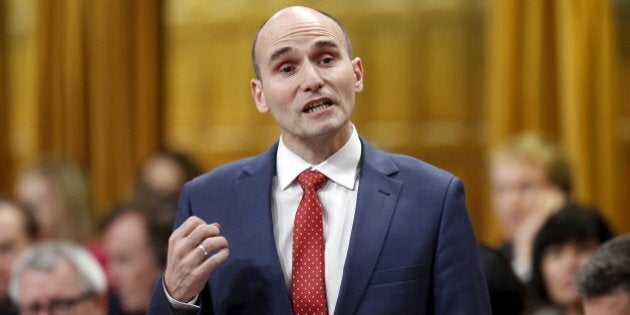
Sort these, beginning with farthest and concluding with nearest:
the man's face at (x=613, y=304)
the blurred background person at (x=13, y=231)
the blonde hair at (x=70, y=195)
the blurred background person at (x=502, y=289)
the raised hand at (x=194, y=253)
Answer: the blonde hair at (x=70, y=195) → the blurred background person at (x=13, y=231) → the blurred background person at (x=502, y=289) → the man's face at (x=613, y=304) → the raised hand at (x=194, y=253)

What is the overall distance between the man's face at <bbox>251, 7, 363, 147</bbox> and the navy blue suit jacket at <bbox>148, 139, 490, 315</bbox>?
0.15 metres

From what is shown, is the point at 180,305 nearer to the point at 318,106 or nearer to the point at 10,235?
the point at 318,106

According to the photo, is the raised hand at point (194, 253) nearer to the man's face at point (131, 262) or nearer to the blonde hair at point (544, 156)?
the man's face at point (131, 262)

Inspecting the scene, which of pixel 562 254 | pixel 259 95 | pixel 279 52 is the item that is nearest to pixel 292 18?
pixel 279 52

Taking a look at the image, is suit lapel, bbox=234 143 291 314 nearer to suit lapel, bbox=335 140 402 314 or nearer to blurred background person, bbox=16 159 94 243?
suit lapel, bbox=335 140 402 314

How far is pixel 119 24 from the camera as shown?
20.5 ft

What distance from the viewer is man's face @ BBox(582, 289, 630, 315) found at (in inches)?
107

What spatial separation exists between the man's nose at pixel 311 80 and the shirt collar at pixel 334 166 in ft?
0.56

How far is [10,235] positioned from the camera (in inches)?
191


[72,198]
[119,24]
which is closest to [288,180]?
[72,198]

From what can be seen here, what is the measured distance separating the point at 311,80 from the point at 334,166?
20cm

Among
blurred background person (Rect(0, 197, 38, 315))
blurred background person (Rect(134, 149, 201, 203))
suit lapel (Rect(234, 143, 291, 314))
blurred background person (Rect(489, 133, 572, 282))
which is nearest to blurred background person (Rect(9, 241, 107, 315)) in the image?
blurred background person (Rect(0, 197, 38, 315))

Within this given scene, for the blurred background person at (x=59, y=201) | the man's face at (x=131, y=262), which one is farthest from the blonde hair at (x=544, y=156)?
the blurred background person at (x=59, y=201)

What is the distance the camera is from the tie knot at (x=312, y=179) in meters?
2.24
